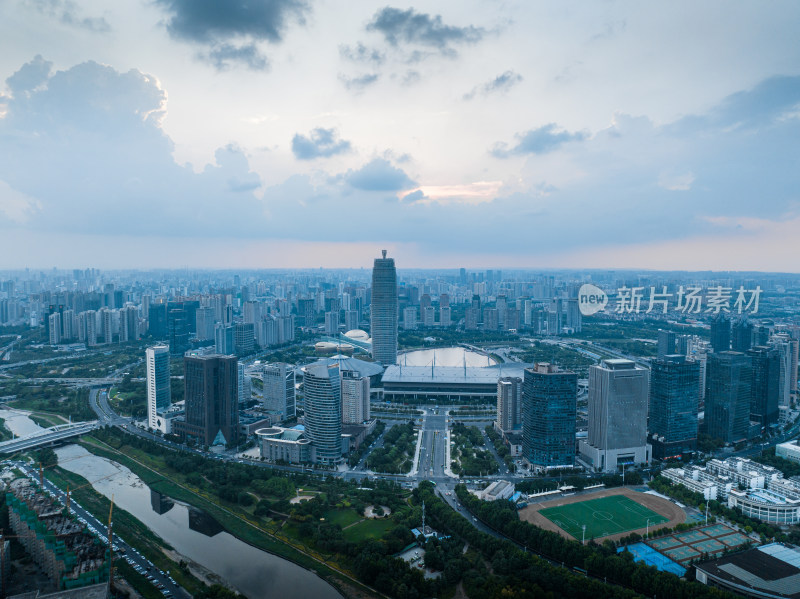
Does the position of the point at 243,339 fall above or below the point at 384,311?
below

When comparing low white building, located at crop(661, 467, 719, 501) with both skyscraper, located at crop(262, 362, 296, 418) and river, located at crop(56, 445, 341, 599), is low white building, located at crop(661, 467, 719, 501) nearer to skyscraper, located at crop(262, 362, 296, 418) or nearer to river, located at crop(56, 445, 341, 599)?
river, located at crop(56, 445, 341, 599)

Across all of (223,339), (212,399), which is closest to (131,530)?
(212,399)

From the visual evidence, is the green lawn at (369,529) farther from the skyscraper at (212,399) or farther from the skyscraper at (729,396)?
the skyscraper at (729,396)

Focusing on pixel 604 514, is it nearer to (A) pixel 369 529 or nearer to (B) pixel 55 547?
(A) pixel 369 529

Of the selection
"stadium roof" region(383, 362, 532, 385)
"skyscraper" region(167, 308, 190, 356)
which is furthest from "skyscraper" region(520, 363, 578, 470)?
"skyscraper" region(167, 308, 190, 356)

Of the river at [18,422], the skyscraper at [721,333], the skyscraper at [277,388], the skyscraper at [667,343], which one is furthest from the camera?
the skyscraper at [667,343]

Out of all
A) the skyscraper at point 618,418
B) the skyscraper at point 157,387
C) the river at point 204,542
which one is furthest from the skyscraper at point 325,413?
the skyscraper at point 618,418
